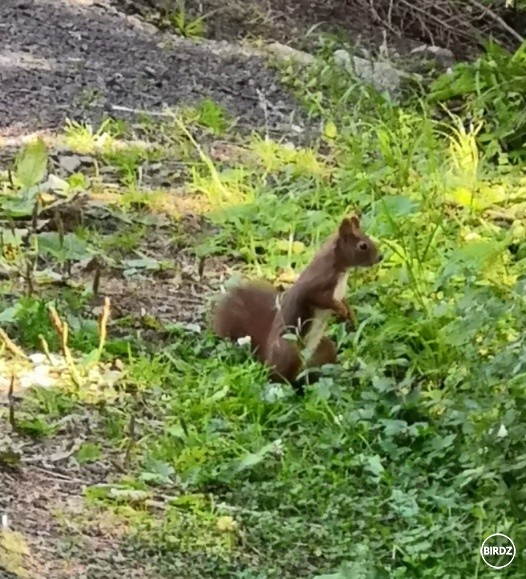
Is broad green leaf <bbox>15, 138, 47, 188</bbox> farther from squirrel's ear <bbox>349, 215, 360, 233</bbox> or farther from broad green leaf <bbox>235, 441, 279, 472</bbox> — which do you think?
broad green leaf <bbox>235, 441, 279, 472</bbox>

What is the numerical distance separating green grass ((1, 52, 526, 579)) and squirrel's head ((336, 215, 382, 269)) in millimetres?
222

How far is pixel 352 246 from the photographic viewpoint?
143 inches

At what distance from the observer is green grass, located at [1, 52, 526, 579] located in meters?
2.76

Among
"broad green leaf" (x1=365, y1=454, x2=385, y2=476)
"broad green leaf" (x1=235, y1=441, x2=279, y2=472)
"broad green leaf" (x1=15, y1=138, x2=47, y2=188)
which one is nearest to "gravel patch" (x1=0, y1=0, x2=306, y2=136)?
"broad green leaf" (x1=15, y1=138, x2=47, y2=188)

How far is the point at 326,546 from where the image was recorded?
9.27 ft

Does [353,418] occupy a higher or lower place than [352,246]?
lower

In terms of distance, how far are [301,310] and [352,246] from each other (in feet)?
0.82

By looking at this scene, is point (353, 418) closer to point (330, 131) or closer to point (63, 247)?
point (63, 247)

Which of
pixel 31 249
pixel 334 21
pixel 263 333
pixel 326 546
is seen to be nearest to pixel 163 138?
pixel 31 249

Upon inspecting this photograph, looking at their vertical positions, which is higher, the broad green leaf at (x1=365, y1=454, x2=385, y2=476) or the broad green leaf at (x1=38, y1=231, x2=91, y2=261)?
the broad green leaf at (x1=365, y1=454, x2=385, y2=476)

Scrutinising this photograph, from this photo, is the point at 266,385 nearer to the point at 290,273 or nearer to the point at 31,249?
the point at 290,273

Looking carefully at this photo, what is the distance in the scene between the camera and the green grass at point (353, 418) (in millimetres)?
2762

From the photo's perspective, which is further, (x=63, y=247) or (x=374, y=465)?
(x=63, y=247)

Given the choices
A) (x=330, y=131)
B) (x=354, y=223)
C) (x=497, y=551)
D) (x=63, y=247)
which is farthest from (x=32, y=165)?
(x=497, y=551)
